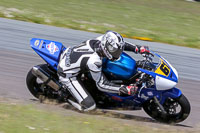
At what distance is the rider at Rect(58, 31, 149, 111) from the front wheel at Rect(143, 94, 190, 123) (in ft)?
1.97

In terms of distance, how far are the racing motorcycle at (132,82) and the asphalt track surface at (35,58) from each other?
0.49 meters

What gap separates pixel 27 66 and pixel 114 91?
3.28 meters

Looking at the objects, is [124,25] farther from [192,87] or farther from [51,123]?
[51,123]

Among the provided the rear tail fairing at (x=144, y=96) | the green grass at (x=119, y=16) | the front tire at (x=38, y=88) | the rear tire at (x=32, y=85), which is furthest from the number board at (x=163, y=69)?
the green grass at (x=119, y=16)

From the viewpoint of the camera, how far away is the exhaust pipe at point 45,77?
5953mm

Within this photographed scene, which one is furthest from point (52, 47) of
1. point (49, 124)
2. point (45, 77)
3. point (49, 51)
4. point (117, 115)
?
point (49, 124)

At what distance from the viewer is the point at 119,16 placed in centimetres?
1432

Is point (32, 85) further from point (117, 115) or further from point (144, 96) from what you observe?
point (144, 96)

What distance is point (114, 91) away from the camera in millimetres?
5578

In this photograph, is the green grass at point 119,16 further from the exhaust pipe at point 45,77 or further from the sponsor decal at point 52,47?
the exhaust pipe at point 45,77

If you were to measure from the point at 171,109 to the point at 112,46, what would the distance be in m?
1.37

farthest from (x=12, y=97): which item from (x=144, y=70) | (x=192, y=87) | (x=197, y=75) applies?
(x=197, y=75)

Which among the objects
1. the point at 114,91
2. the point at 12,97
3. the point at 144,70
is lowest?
the point at 12,97

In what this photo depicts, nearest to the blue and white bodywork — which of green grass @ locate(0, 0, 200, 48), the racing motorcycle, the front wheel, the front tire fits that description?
the racing motorcycle
